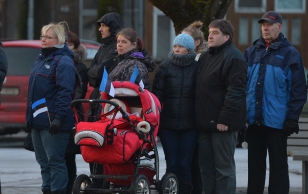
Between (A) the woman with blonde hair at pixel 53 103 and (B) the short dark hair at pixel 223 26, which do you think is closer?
(B) the short dark hair at pixel 223 26

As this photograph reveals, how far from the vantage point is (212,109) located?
7188 mm

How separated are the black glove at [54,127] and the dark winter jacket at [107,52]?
2.28 ft

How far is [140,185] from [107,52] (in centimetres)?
178

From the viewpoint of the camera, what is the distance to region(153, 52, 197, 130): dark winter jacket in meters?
7.47

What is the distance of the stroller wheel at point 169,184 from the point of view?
7.15 m

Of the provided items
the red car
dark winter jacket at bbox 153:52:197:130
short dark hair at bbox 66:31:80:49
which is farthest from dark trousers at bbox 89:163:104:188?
the red car

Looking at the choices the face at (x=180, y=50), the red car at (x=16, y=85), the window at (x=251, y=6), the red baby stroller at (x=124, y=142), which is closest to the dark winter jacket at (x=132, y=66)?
the red baby stroller at (x=124, y=142)

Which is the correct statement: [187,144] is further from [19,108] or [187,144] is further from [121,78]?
[19,108]

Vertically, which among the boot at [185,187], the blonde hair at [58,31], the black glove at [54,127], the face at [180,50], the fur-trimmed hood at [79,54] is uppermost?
the blonde hair at [58,31]

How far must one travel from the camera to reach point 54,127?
7387mm

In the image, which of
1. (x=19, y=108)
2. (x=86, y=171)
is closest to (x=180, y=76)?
(x=86, y=171)

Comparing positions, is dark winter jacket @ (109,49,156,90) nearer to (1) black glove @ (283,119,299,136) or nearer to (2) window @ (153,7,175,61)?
(1) black glove @ (283,119,299,136)

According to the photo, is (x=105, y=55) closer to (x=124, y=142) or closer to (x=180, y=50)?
(x=180, y=50)

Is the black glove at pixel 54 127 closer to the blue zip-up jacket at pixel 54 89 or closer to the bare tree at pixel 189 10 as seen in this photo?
the blue zip-up jacket at pixel 54 89
